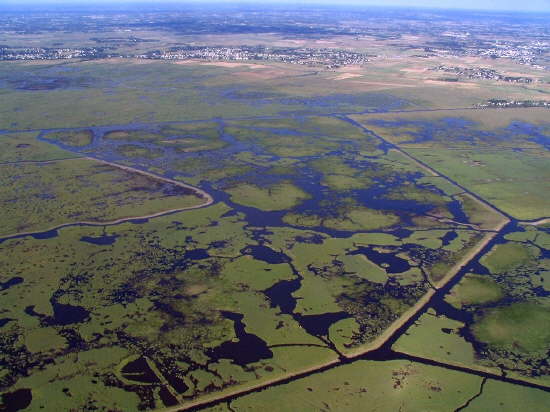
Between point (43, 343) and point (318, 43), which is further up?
point (318, 43)

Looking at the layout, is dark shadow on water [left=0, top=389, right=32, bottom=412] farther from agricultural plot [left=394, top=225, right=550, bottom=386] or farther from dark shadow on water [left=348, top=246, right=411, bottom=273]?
dark shadow on water [left=348, top=246, right=411, bottom=273]

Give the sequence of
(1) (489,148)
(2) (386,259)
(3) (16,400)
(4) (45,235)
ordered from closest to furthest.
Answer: (3) (16,400), (2) (386,259), (4) (45,235), (1) (489,148)

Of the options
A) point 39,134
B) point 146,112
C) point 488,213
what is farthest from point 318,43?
point 488,213

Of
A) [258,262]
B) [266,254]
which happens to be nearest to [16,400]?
[258,262]

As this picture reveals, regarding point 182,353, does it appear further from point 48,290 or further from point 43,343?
point 48,290

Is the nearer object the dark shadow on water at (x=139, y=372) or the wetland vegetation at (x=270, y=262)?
the dark shadow on water at (x=139, y=372)

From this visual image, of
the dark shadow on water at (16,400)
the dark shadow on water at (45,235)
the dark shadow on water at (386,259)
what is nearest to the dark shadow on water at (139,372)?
the dark shadow on water at (16,400)

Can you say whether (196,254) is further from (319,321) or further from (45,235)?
(45,235)

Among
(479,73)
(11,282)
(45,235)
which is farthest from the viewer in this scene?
(479,73)

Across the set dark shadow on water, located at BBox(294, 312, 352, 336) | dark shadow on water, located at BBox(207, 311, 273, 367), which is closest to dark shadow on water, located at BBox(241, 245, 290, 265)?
dark shadow on water, located at BBox(294, 312, 352, 336)

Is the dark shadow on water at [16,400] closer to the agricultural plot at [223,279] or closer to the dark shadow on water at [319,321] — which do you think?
the agricultural plot at [223,279]

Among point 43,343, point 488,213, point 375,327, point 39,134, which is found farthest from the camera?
point 39,134
